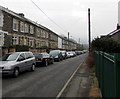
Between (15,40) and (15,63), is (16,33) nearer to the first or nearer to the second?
(15,40)

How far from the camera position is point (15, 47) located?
Result: 23.6 m

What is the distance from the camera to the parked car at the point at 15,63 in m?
10.3

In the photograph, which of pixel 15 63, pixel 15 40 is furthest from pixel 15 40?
pixel 15 63

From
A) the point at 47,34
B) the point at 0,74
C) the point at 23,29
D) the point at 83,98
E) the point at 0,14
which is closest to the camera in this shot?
the point at 83,98

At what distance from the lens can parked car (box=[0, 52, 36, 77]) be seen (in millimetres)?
10320

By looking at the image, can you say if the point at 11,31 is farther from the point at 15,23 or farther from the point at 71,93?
the point at 71,93

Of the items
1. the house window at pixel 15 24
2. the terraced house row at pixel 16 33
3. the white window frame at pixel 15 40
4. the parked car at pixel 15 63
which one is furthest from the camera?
the house window at pixel 15 24

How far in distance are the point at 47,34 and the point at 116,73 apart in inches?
1833

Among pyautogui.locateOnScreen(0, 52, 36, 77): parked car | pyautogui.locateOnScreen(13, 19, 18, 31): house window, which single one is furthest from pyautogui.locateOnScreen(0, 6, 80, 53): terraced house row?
pyautogui.locateOnScreen(0, 52, 36, 77): parked car

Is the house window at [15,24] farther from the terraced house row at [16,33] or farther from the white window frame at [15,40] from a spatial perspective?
the white window frame at [15,40]

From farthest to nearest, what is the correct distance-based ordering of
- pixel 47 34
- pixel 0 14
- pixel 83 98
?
pixel 47 34 → pixel 0 14 → pixel 83 98

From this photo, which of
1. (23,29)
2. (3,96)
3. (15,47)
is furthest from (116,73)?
(23,29)

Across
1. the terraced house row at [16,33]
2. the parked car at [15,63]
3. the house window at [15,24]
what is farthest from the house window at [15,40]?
the parked car at [15,63]

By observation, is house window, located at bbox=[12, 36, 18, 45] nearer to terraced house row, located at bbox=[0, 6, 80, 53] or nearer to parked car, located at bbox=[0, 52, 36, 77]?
terraced house row, located at bbox=[0, 6, 80, 53]
